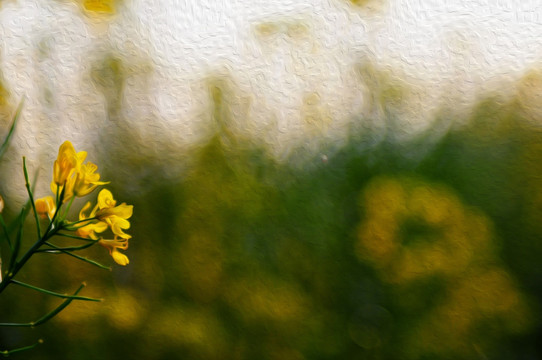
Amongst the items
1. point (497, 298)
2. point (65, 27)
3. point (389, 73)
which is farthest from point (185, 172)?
point (497, 298)

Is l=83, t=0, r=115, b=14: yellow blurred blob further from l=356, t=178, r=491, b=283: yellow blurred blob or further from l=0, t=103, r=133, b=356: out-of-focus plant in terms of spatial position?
l=0, t=103, r=133, b=356: out-of-focus plant

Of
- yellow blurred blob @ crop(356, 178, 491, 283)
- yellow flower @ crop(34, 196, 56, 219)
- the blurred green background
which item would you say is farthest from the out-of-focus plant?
yellow blurred blob @ crop(356, 178, 491, 283)

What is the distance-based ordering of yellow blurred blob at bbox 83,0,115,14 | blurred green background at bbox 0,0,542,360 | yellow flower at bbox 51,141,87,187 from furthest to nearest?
1. blurred green background at bbox 0,0,542,360
2. yellow blurred blob at bbox 83,0,115,14
3. yellow flower at bbox 51,141,87,187

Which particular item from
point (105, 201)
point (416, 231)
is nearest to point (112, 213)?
point (105, 201)

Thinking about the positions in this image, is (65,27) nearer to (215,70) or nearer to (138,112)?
(138,112)

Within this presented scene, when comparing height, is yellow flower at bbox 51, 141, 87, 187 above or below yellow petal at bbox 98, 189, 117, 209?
above

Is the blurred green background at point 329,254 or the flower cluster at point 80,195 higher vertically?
the flower cluster at point 80,195

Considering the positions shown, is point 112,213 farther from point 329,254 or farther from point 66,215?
point 329,254

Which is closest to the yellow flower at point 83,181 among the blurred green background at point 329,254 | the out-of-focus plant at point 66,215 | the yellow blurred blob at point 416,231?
the out-of-focus plant at point 66,215

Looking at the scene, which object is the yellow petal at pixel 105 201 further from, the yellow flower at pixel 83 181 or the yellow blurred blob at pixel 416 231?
the yellow blurred blob at pixel 416 231
